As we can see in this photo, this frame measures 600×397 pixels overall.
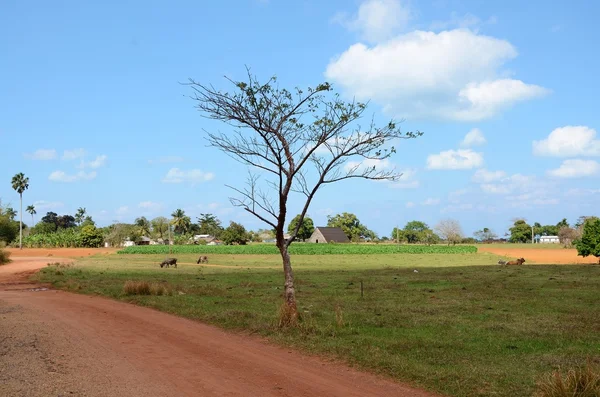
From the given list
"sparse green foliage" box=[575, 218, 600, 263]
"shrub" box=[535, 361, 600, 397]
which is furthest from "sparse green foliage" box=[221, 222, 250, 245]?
"shrub" box=[535, 361, 600, 397]

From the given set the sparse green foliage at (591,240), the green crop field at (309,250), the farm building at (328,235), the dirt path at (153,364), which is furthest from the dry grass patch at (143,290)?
the farm building at (328,235)

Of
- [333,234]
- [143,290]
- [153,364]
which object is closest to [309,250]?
[333,234]

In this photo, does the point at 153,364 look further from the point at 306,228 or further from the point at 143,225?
the point at 143,225

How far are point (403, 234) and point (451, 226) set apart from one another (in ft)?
97.0

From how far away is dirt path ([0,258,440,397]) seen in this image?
29.7 feet

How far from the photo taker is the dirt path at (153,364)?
9055 mm

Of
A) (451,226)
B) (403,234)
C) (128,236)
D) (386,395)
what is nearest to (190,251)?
(128,236)

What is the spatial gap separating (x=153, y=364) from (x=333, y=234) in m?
128

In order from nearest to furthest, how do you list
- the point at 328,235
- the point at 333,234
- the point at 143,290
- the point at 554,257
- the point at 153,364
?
1. the point at 153,364
2. the point at 143,290
3. the point at 554,257
4. the point at 328,235
5. the point at 333,234

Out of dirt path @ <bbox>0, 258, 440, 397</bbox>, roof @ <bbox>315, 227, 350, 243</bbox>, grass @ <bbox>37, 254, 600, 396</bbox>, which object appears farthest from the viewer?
roof @ <bbox>315, 227, 350, 243</bbox>

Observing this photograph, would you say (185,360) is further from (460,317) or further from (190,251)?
(190,251)

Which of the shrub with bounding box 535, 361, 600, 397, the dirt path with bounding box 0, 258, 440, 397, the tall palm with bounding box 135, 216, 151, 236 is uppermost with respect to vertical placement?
the tall palm with bounding box 135, 216, 151, 236

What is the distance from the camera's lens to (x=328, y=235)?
452ft

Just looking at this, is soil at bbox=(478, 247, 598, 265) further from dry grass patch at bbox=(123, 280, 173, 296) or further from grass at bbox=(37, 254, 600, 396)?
dry grass patch at bbox=(123, 280, 173, 296)
